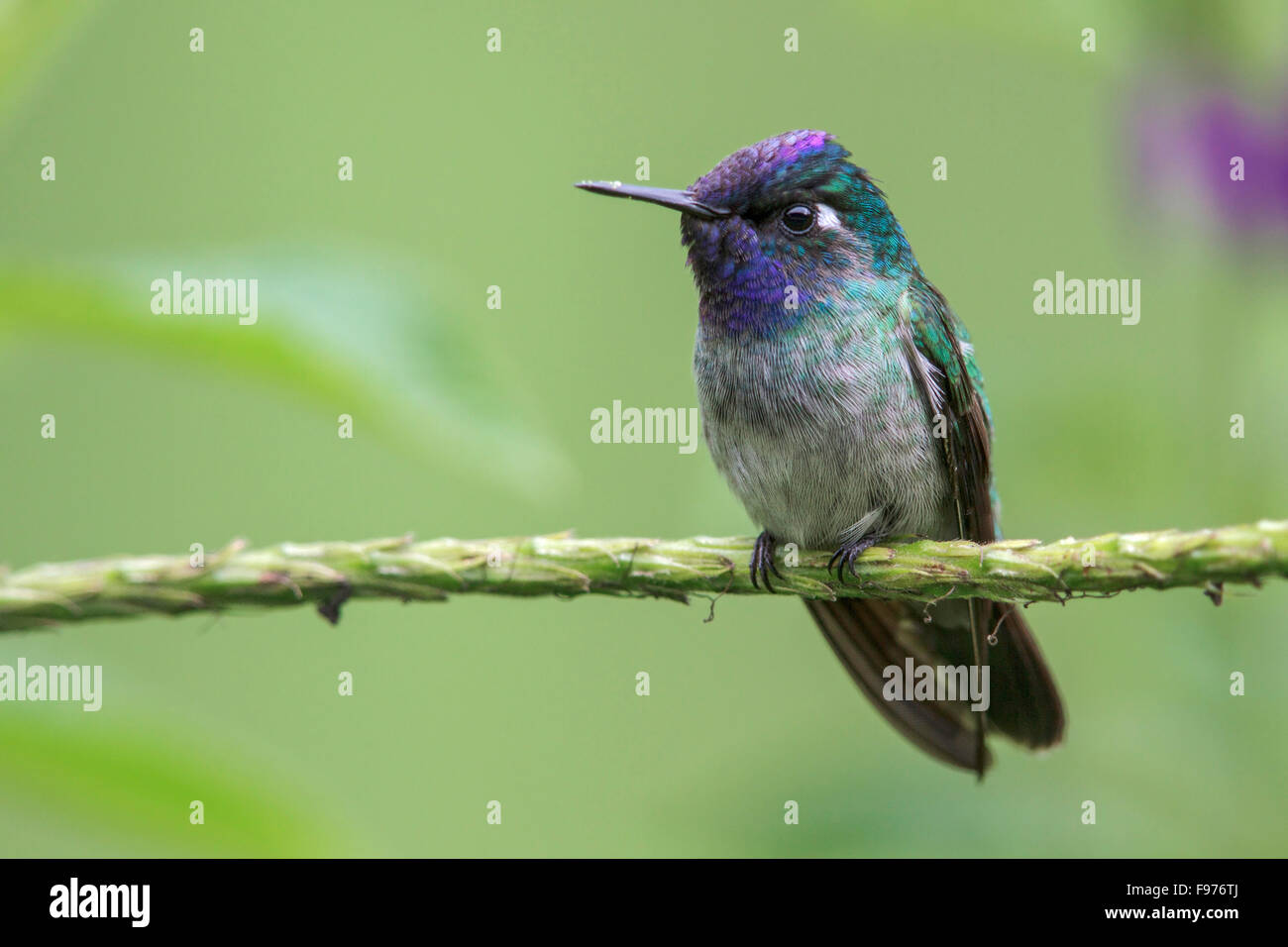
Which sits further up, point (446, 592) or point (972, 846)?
point (446, 592)

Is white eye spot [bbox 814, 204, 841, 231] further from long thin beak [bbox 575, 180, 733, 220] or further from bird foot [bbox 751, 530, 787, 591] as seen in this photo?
bird foot [bbox 751, 530, 787, 591]

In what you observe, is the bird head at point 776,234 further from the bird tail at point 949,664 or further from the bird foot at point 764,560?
the bird tail at point 949,664

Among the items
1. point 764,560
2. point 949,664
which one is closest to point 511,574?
point 764,560

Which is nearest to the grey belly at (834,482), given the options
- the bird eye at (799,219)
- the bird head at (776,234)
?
the bird head at (776,234)

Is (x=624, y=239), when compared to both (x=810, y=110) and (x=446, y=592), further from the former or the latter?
(x=446, y=592)

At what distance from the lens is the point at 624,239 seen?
7762 millimetres

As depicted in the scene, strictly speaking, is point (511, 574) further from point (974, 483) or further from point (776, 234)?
point (974, 483)

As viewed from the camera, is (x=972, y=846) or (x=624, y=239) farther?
(x=624, y=239)

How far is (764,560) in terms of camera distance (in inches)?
127

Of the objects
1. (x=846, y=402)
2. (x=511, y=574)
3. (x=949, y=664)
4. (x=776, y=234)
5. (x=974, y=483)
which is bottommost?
(x=949, y=664)

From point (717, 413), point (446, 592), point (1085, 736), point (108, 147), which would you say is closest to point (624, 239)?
point (108, 147)

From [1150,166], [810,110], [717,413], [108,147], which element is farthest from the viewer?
[108,147]

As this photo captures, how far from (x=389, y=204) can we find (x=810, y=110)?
287cm

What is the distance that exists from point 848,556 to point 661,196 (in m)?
1.12
